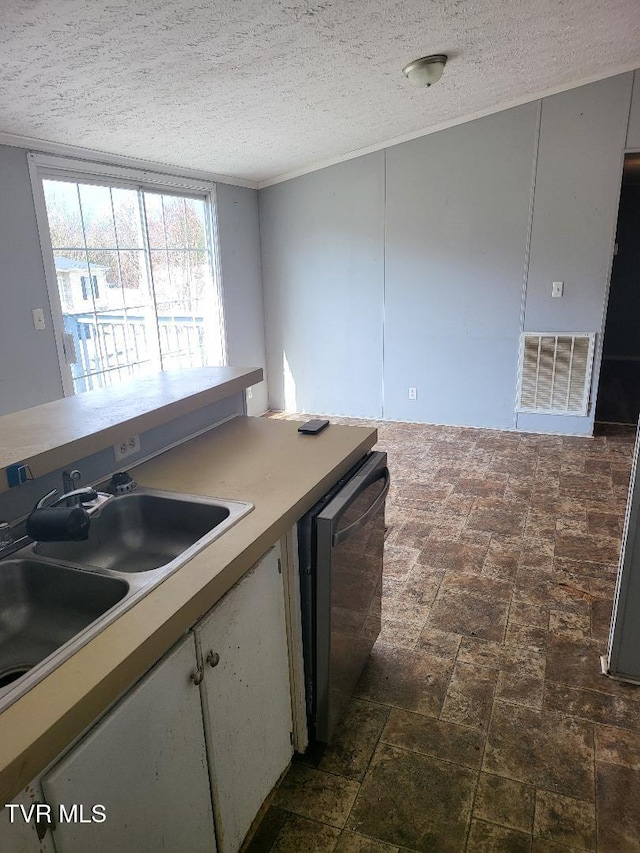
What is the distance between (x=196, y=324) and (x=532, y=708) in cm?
403

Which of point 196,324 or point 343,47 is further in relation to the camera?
point 196,324

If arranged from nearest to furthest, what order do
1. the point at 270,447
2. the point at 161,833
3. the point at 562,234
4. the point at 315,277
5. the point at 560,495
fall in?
the point at 161,833 → the point at 270,447 → the point at 560,495 → the point at 562,234 → the point at 315,277

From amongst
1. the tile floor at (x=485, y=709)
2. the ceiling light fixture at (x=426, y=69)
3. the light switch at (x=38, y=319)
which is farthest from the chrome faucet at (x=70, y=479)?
the ceiling light fixture at (x=426, y=69)

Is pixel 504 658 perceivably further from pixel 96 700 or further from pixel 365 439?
pixel 96 700

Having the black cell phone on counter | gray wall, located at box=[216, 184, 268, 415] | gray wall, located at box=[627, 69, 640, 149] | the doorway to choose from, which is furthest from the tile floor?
the doorway

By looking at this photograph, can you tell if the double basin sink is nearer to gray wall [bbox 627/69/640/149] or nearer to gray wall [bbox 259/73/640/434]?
gray wall [bbox 259/73/640/434]

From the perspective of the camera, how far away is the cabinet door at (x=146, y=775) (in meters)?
0.91

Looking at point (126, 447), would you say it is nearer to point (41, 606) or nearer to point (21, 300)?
point (41, 606)

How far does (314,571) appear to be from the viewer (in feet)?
5.43

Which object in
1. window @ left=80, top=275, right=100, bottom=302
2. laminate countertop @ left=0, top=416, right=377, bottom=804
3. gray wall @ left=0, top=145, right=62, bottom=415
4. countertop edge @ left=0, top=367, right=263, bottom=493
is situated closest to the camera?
laminate countertop @ left=0, top=416, right=377, bottom=804

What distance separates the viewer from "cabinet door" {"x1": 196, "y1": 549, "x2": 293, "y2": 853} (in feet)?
4.25

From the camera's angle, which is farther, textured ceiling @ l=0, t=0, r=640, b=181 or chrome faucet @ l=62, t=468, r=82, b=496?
textured ceiling @ l=0, t=0, r=640, b=181

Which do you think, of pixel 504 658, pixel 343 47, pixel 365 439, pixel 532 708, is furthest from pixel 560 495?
pixel 343 47

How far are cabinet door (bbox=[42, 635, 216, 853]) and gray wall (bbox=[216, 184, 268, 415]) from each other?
13.9 ft
